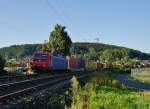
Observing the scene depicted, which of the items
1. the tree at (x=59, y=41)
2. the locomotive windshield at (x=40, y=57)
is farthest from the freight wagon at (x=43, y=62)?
the tree at (x=59, y=41)

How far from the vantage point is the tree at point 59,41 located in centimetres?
14312

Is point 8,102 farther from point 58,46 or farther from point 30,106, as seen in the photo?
point 58,46

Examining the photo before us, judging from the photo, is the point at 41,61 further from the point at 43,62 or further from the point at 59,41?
the point at 59,41

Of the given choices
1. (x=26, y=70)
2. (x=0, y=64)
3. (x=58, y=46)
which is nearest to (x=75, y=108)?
(x=0, y=64)

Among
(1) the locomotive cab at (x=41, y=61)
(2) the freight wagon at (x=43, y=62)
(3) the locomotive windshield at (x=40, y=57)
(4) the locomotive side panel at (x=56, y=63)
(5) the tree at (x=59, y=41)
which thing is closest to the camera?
(1) the locomotive cab at (x=41, y=61)

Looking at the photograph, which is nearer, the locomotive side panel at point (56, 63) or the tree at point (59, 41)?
the locomotive side panel at point (56, 63)

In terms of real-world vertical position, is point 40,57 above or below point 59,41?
below

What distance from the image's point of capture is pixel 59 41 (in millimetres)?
145125

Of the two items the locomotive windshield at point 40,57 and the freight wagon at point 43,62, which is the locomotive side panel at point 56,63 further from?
the locomotive windshield at point 40,57

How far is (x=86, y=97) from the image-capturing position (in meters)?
24.9

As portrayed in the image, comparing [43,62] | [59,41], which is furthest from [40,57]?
[59,41]

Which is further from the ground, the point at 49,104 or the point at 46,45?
the point at 46,45

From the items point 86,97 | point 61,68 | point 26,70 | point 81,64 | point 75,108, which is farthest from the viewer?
point 81,64

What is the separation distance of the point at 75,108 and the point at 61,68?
65.7m
